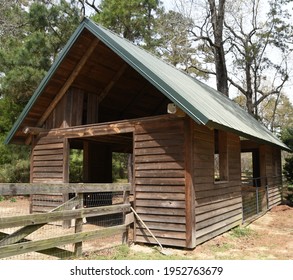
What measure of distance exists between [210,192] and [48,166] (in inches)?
200

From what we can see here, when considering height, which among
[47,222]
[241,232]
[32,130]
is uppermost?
[32,130]

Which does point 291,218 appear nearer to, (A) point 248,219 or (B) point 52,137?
(A) point 248,219

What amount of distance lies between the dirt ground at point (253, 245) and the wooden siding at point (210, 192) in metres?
0.31

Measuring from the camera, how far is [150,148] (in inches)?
324

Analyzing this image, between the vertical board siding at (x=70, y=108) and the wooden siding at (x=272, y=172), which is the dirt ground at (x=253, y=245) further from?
the vertical board siding at (x=70, y=108)

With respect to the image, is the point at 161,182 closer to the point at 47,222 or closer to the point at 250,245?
the point at 250,245

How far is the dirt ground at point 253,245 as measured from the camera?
7277 millimetres

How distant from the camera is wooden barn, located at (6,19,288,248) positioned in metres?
7.64

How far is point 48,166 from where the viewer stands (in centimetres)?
1055

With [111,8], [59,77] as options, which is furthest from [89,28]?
[111,8]

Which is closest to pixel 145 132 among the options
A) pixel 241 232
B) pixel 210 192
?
pixel 210 192

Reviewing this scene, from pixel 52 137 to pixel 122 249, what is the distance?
4662 mm

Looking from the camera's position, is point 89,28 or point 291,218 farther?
point 291,218

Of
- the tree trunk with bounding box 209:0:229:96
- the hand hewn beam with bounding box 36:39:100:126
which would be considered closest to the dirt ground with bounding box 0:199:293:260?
the hand hewn beam with bounding box 36:39:100:126
